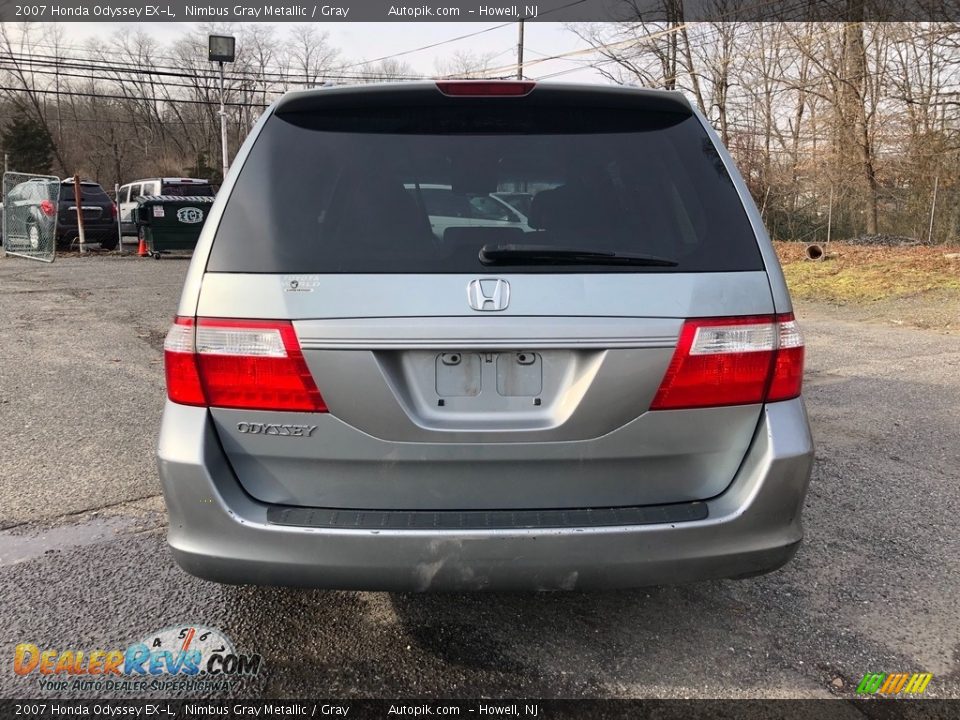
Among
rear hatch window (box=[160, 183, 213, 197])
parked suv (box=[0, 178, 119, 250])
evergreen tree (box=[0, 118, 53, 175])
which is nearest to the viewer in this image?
parked suv (box=[0, 178, 119, 250])

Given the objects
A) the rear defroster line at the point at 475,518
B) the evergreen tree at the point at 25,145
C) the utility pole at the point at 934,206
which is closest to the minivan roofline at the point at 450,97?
the rear defroster line at the point at 475,518

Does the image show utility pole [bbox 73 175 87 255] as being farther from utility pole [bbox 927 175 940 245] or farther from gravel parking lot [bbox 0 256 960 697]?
utility pole [bbox 927 175 940 245]

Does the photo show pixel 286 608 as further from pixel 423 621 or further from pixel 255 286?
pixel 255 286

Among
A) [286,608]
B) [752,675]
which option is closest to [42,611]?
[286,608]

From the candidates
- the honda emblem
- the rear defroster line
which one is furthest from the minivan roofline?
the rear defroster line

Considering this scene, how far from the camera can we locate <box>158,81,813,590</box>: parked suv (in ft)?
6.48

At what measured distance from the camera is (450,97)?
2.27m

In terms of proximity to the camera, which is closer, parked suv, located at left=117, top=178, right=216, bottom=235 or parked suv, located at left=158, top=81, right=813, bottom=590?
parked suv, located at left=158, top=81, right=813, bottom=590

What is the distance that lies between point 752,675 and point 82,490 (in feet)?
10.9

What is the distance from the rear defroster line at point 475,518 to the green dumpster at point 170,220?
52.3 ft

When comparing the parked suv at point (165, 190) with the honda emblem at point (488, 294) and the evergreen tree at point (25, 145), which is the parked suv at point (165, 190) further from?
the evergreen tree at point (25, 145)

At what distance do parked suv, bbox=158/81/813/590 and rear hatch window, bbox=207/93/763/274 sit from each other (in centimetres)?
1

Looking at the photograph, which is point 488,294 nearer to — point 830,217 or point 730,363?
point 730,363

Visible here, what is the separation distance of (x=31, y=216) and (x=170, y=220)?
3137 millimetres
